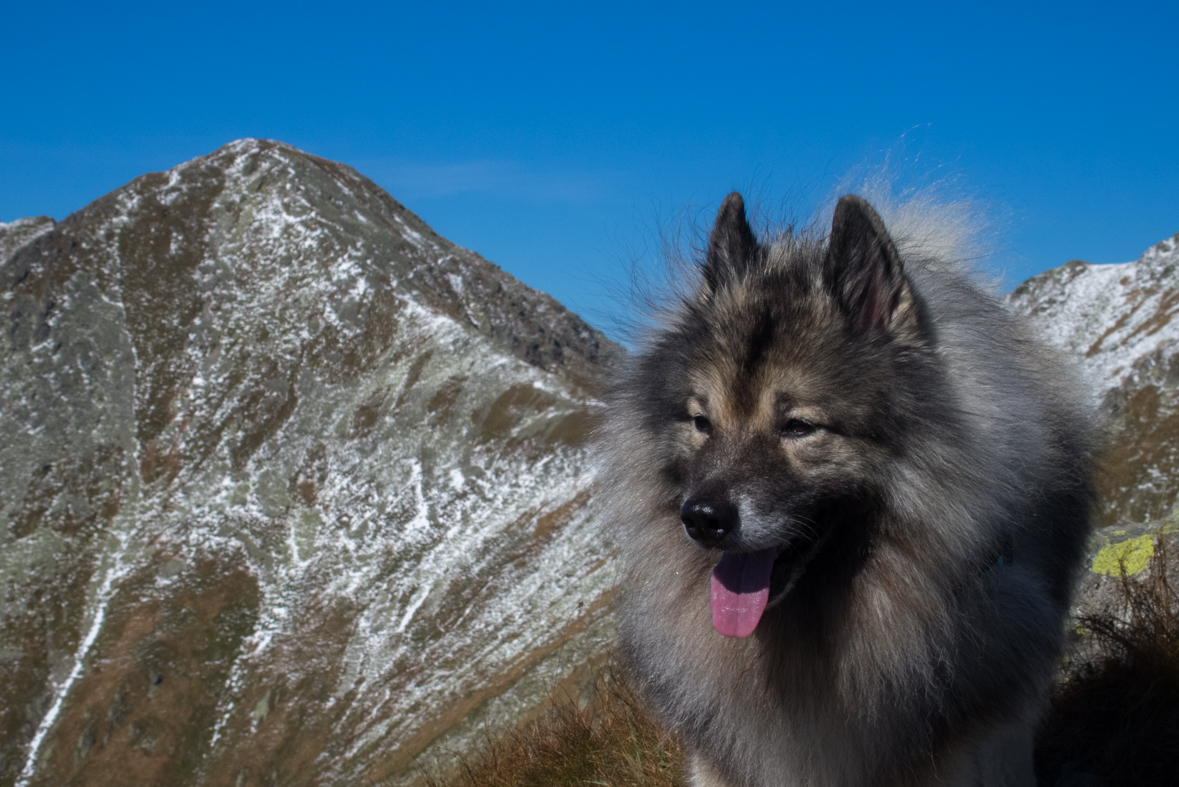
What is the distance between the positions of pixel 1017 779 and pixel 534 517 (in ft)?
290

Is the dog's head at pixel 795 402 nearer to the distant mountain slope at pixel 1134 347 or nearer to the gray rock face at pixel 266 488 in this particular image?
the distant mountain slope at pixel 1134 347

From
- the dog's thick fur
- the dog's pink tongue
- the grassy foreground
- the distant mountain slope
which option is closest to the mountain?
the distant mountain slope

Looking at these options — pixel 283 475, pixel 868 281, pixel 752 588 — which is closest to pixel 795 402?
pixel 868 281

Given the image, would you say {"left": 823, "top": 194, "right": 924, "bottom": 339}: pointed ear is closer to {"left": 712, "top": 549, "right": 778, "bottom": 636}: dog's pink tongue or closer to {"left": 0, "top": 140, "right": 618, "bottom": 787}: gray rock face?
{"left": 712, "top": 549, "right": 778, "bottom": 636}: dog's pink tongue

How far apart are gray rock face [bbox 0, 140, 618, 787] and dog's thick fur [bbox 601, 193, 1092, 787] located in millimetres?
35744

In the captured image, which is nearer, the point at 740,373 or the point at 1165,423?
the point at 740,373

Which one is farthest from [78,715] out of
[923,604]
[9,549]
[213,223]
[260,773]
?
[923,604]

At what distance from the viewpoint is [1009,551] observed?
425 cm

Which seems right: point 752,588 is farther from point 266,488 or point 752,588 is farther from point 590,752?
point 266,488

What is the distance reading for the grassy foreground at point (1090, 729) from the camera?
206 inches

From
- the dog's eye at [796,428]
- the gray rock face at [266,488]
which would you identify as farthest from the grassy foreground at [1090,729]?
the gray rock face at [266,488]

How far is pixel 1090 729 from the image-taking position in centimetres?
566

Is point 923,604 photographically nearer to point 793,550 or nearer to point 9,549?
point 793,550

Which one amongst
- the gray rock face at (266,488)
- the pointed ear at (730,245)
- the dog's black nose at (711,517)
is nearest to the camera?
the dog's black nose at (711,517)
